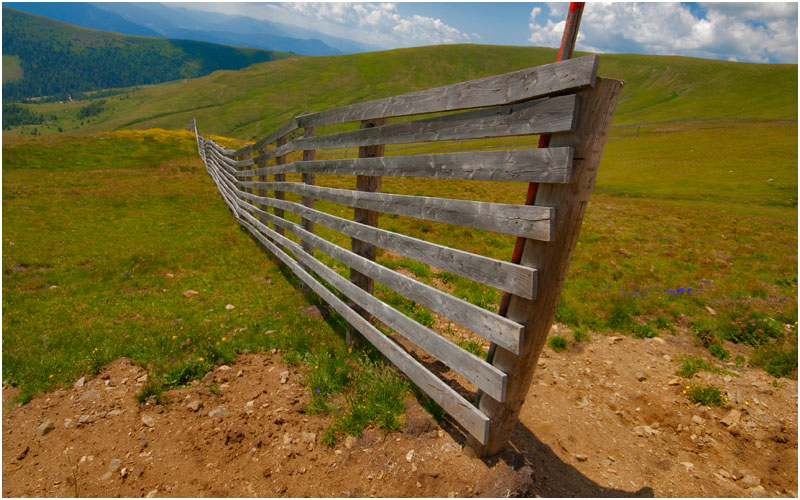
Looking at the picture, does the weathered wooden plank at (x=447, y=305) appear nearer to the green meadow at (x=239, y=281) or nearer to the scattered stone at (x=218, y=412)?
the green meadow at (x=239, y=281)

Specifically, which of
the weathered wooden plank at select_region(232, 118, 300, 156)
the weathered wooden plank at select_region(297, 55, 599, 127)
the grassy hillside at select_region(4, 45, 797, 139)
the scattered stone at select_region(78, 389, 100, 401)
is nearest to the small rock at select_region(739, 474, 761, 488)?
the weathered wooden plank at select_region(297, 55, 599, 127)

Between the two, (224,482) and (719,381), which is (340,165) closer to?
(224,482)

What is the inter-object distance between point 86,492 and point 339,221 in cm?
364

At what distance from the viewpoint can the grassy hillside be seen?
373 ft

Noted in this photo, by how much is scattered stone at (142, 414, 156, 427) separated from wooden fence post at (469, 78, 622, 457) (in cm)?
326

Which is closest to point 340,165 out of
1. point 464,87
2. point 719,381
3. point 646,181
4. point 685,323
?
point 464,87

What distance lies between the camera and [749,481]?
11.3 feet

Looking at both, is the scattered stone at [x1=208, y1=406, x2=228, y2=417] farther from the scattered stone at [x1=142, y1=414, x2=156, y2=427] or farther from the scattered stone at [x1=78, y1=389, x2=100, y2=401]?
the scattered stone at [x1=78, y1=389, x2=100, y2=401]

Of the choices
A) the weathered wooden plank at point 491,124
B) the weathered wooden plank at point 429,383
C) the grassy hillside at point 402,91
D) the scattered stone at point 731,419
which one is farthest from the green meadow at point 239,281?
the grassy hillside at point 402,91

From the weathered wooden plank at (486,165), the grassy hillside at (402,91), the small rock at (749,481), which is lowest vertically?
the small rock at (749,481)

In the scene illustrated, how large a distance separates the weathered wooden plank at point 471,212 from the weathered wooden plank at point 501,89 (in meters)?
0.77

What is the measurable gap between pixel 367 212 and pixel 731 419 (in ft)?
15.7

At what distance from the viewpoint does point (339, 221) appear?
5176mm

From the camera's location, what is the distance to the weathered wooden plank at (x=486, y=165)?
8.01 feet
